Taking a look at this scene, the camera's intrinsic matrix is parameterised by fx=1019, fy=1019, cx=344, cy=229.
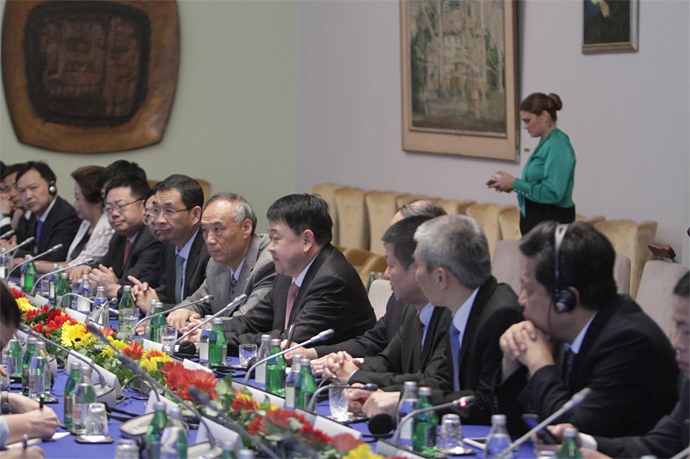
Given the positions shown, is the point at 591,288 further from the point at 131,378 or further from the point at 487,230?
the point at 487,230

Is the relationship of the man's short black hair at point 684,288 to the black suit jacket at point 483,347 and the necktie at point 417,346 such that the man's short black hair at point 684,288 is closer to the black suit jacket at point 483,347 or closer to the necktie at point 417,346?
the black suit jacket at point 483,347

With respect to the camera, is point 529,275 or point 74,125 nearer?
point 529,275

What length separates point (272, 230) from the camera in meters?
4.12

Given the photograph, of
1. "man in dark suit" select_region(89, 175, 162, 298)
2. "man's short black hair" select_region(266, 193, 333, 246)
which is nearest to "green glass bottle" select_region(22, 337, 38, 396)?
"man's short black hair" select_region(266, 193, 333, 246)

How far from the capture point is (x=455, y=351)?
10.0 ft

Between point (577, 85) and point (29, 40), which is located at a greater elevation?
point (29, 40)

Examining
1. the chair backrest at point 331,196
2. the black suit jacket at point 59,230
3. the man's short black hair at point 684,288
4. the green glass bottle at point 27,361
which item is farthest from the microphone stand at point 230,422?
the chair backrest at point 331,196

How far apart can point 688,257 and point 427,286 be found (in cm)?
349

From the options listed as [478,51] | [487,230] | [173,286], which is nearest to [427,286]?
[173,286]

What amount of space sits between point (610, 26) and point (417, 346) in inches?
157

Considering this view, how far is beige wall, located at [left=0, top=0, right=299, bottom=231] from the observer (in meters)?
10.3

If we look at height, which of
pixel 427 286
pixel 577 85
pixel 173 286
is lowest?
pixel 173 286

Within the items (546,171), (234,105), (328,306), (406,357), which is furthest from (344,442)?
(234,105)

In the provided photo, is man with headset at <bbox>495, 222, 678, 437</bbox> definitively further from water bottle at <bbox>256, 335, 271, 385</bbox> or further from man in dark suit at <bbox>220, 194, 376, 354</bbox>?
man in dark suit at <bbox>220, 194, 376, 354</bbox>
